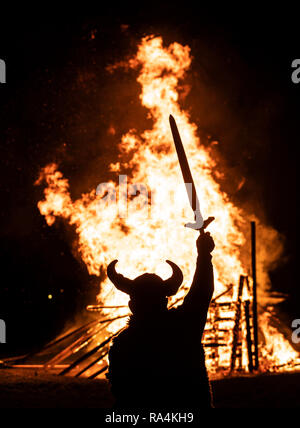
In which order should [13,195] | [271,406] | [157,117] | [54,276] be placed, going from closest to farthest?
[271,406] → [157,117] → [13,195] → [54,276]

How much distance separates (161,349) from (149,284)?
353mm

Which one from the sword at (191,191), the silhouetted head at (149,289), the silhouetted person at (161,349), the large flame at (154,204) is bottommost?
the silhouetted person at (161,349)

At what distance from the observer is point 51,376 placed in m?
12.0

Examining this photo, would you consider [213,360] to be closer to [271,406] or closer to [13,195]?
[271,406]

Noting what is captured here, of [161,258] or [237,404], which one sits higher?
[161,258]

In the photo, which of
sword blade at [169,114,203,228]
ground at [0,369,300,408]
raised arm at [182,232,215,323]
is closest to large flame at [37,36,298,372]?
ground at [0,369,300,408]

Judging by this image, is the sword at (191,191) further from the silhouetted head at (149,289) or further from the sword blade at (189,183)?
the silhouetted head at (149,289)

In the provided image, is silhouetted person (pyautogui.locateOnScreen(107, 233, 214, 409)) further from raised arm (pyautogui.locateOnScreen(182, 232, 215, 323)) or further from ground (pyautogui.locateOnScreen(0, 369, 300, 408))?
ground (pyautogui.locateOnScreen(0, 369, 300, 408))

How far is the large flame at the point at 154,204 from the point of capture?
53.9 ft

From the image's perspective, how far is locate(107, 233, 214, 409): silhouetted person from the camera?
2770 mm

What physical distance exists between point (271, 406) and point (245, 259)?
10.6 m

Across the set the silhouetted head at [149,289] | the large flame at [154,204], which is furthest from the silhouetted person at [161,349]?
the large flame at [154,204]
